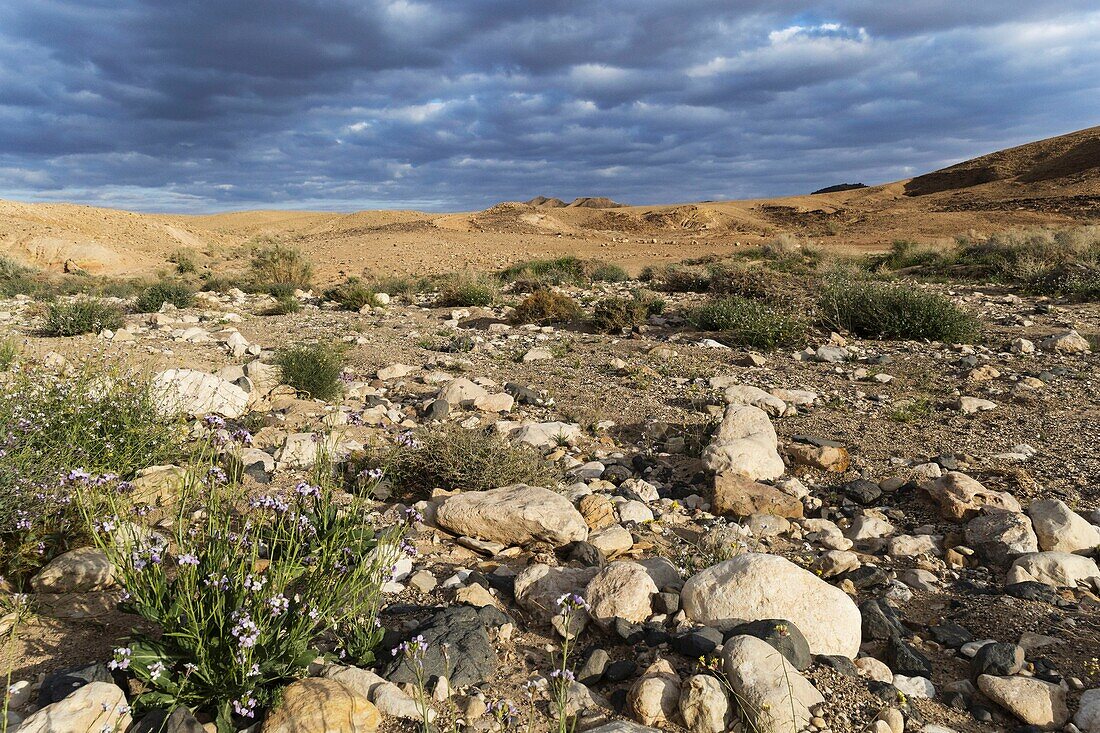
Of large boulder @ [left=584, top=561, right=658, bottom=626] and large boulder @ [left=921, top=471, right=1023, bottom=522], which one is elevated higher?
large boulder @ [left=584, top=561, right=658, bottom=626]

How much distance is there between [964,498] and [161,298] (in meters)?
13.4

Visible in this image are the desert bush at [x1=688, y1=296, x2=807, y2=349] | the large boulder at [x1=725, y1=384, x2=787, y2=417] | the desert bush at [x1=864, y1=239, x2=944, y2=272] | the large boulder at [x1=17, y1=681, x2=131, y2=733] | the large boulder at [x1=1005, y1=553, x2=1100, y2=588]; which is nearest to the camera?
the large boulder at [x1=17, y1=681, x2=131, y2=733]

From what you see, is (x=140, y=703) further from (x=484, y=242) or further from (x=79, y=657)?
(x=484, y=242)

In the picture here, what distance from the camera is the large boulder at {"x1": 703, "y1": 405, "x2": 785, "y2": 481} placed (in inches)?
189

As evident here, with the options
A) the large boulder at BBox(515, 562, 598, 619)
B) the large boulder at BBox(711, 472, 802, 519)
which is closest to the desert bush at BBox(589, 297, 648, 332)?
the large boulder at BBox(711, 472, 802, 519)

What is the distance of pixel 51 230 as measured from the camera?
25.0 meters

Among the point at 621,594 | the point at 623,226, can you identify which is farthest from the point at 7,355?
the point at 623,226

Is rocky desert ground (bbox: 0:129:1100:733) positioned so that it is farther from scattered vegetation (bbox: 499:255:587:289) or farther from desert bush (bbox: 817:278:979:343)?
scattered vegetation (bbox: 499:255:587:289)

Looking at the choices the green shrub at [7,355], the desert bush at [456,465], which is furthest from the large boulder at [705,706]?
the green shrub at [7,355]

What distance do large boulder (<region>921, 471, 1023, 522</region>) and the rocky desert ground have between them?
0.03m

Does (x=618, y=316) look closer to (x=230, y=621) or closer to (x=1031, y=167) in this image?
(x=230, y=621)

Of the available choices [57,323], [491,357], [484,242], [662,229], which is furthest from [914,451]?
[662,229]

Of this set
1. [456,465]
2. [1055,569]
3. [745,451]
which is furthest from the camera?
[745,451]

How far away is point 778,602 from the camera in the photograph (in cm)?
293
